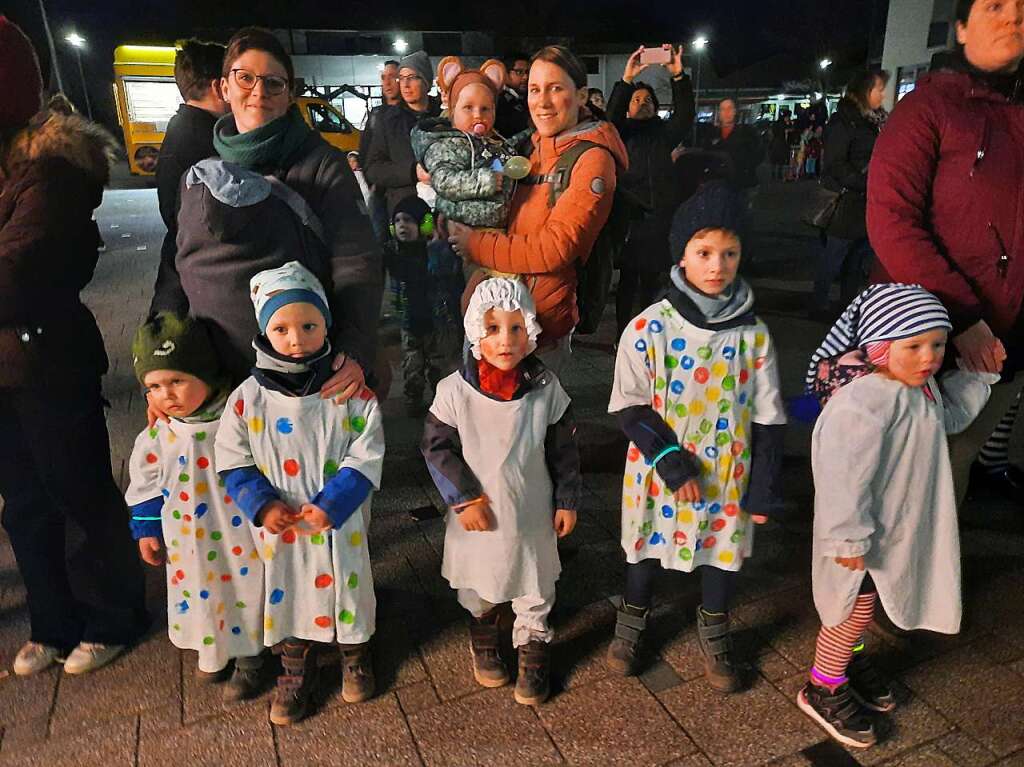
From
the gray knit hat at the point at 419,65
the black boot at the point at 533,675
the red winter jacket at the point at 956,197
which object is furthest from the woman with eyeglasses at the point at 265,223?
the gray knit hat at the point at 419,65

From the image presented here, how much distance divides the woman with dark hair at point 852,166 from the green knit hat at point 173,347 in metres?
4.58

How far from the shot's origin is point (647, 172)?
4.82 metres

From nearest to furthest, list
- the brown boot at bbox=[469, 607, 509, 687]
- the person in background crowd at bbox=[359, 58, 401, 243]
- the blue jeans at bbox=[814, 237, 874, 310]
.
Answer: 1. the brown boot at bbox=[469, 607, 509, 687]
2. the person in background crowd at bbox=[359, 58, 401, 243]
3. the blue jeans at bbox=[814, 237, 874, 310]

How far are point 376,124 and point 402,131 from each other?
222 millimetres

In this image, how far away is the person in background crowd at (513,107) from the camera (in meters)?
3.55

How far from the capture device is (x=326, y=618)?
2.18m

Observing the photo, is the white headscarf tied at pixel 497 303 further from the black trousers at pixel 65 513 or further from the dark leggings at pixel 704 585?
the black trousers at pixel 65 513

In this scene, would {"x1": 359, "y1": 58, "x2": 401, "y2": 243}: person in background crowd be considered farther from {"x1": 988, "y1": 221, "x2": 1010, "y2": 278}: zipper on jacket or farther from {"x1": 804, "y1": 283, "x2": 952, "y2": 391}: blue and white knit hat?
{"x1": 988, "y1": 221, "x2": 1010, "y2": 278}: zipper on jacket

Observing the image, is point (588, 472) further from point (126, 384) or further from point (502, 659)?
point (126, 384)

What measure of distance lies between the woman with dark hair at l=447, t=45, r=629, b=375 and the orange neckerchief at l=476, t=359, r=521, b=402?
0.51 meters

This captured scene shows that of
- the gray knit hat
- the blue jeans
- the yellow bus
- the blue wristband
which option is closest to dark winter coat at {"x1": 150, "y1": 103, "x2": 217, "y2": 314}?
the blue wristband

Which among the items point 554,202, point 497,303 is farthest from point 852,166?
point 497,303

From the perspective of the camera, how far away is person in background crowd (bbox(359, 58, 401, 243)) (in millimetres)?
4570

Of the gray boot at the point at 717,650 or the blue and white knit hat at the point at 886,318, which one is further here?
the gray boot at the point at 717,650
